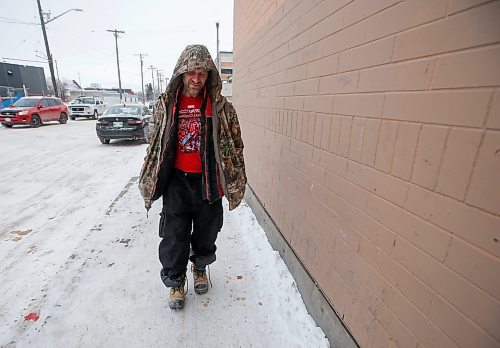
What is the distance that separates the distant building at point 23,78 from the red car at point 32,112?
26138mm

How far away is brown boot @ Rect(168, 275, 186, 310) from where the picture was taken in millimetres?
2291

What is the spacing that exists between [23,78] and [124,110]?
4222cm

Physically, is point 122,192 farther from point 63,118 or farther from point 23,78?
point 23,78

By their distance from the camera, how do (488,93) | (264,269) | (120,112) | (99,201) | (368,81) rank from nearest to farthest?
1. (488,93)
2. (368,81)
3. (264,269)
4. (99,201)
5. (120,112)

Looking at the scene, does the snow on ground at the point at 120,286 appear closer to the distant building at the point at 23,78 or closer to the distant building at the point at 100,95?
the distant building at the point at 23,78

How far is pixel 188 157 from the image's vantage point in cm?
215

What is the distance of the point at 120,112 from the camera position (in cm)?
1008

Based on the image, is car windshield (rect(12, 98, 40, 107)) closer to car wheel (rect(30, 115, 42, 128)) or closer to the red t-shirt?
car wheel (rect(30, 115, 42, 128))

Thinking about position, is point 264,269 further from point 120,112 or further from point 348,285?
point 120,112

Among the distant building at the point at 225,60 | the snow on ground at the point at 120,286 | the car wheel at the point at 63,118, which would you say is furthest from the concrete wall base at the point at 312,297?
the distant building at the point at 225,60

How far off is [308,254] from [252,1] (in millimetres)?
3821

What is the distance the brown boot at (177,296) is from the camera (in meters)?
2.29

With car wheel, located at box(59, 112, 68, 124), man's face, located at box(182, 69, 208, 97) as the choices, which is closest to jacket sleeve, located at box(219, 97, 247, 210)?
man's face, located at box(182, 69, 208, 97)

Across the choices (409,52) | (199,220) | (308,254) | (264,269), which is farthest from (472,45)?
(264,269)
